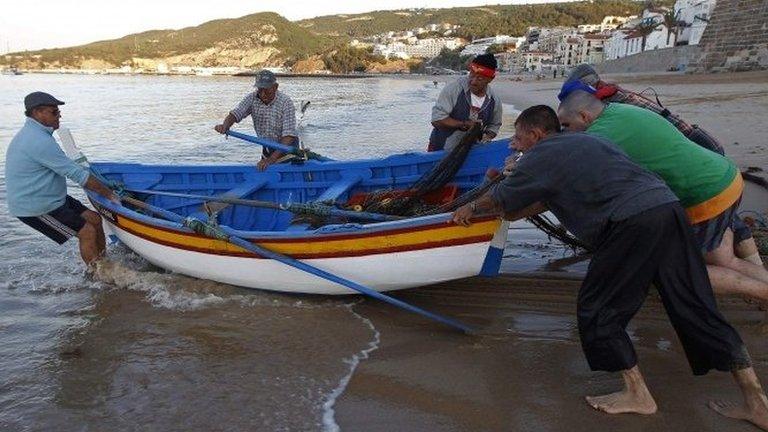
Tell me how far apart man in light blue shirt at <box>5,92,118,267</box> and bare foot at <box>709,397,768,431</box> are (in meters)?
5.32

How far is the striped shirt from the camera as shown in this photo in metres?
6.71

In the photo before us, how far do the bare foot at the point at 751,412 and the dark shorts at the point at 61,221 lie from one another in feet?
18.2

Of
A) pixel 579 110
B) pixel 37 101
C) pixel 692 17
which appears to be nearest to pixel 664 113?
pixel 579 110

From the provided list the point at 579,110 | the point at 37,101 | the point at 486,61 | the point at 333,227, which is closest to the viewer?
the point at 579,110

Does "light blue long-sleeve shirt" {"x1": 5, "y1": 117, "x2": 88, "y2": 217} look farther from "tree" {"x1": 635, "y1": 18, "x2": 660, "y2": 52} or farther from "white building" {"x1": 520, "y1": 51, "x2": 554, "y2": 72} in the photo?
"white building" {"x1": 520, "y1": 51, "x2": 554, "y2": 72}

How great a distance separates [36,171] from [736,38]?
120 feet

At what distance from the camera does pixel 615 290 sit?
9.21 ft

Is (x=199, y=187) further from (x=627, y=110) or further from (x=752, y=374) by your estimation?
(x=752, y=374)

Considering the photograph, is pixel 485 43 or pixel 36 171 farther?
pixel 485 43

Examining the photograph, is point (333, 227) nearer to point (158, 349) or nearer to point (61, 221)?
point (158, 349)

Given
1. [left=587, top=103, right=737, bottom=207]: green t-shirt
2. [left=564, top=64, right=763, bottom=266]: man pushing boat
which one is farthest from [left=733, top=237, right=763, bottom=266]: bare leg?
[left=587, top=103, right=737, bottom=207]: green t-shirt

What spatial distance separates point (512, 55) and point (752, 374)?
11817 centimetres

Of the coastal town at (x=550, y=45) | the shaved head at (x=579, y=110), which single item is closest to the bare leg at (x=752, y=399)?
the shaved head at (x=579, y=110)

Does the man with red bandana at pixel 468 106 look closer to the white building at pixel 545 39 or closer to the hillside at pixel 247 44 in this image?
the white building at pixel 545 39
